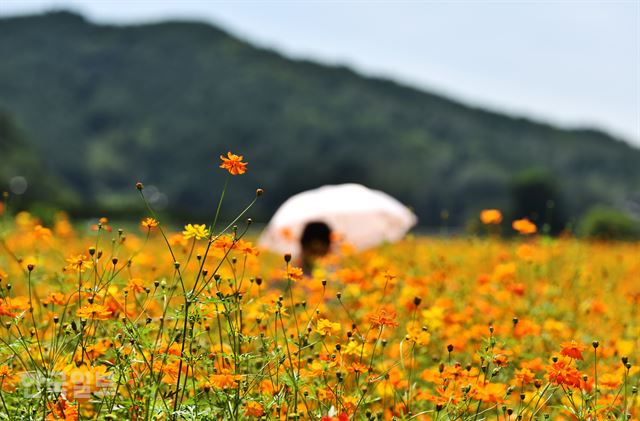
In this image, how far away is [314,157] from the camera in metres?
74.4

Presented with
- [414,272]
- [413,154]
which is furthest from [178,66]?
[414,272]

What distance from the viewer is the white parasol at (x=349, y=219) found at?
22.5ft

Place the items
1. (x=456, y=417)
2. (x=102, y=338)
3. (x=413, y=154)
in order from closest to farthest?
(x=456, y=417) < (x=102, y=338) < (x=413, y=154)

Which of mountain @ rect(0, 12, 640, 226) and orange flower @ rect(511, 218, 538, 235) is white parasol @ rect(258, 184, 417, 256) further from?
mountain @ rect(0, 12, 640, 226)

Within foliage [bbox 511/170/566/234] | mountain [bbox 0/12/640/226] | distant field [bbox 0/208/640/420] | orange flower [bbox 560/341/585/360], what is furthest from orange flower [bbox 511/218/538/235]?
mountain [bbox 0/12/640/226]

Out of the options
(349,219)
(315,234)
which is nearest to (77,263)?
(315,234)

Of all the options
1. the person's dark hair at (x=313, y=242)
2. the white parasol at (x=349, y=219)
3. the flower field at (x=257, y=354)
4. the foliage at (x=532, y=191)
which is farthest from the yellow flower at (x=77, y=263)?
the foliage at (x=532, y=191)

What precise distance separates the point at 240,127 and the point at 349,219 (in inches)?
3255

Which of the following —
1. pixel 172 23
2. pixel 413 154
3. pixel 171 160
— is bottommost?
pixel 171 160

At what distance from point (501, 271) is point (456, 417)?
194 cm

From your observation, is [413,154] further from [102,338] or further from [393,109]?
[102,338]

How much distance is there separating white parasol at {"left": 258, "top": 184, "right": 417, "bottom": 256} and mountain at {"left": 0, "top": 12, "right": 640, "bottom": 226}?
1655 inches

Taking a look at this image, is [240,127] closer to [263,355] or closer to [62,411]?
[263,355]

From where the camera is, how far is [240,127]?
88250 millimetres
